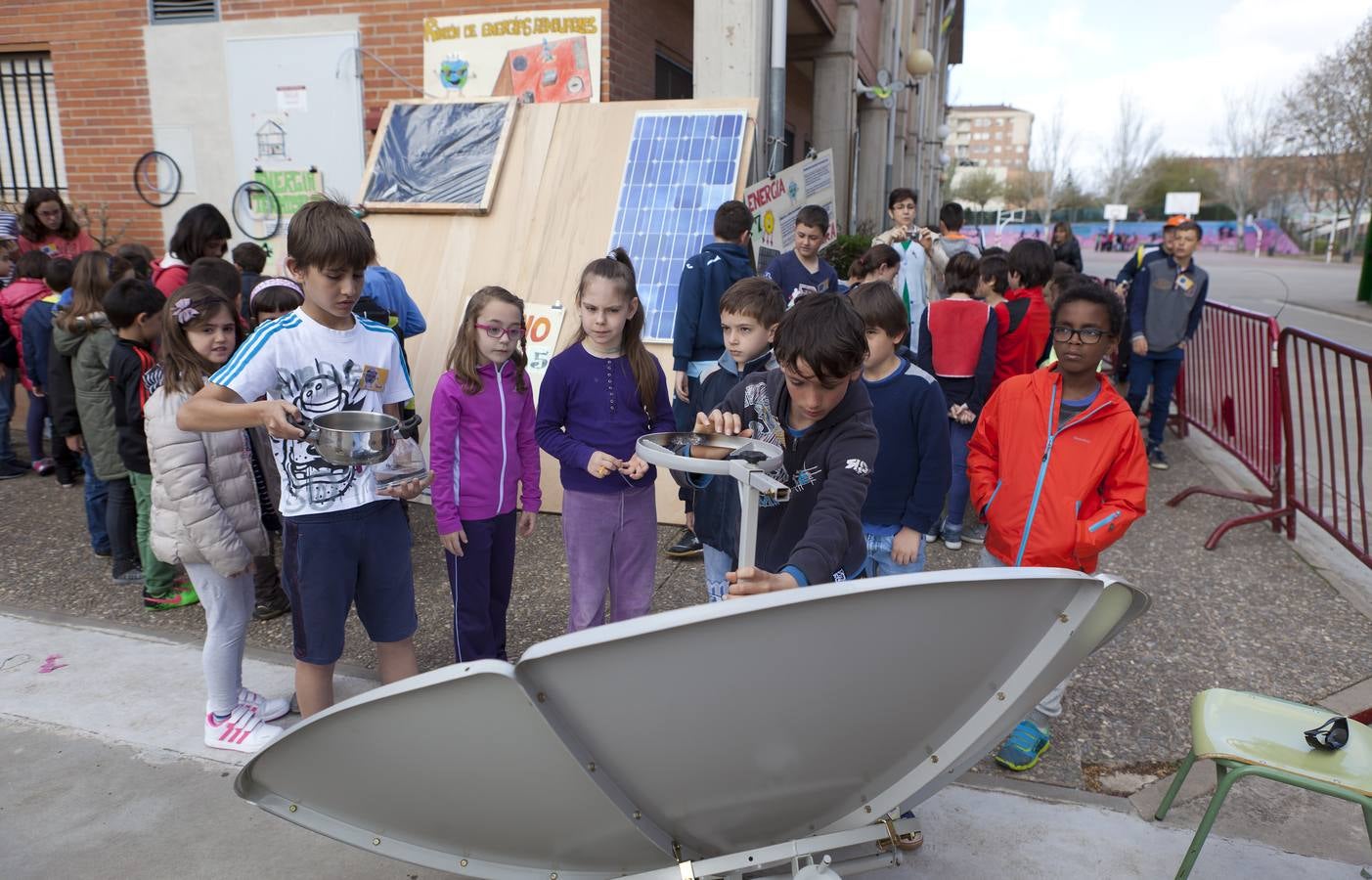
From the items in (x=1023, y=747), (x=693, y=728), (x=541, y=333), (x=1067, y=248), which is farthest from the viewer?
(x=1067, y=248)

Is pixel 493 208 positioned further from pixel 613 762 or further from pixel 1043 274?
pixel 613 762

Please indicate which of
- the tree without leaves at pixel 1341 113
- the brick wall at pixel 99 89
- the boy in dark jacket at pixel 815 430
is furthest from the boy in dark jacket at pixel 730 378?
the tree without leaves at pixel 1341 113

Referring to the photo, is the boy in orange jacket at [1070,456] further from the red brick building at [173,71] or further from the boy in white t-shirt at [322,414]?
the red brick building at [173,71]

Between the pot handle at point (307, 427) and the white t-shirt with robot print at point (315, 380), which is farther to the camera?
the white t-shirt with robot print at point (315, 380)

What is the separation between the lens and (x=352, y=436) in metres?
2.35

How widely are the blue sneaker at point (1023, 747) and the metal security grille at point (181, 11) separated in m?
9.40

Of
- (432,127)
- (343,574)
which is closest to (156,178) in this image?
(432,127)

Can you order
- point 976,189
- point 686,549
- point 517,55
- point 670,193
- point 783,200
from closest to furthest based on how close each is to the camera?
point 686,549, point 670,193, point 783,200, point 517,55, point 976,189

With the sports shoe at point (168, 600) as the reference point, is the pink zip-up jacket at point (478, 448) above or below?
above

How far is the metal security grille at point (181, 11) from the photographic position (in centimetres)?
852

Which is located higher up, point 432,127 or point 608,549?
point 432,127

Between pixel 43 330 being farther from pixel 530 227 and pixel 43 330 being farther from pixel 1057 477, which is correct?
pixel 1057 477

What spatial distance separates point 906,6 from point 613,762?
24.5m

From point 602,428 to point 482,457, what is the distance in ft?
1.60
